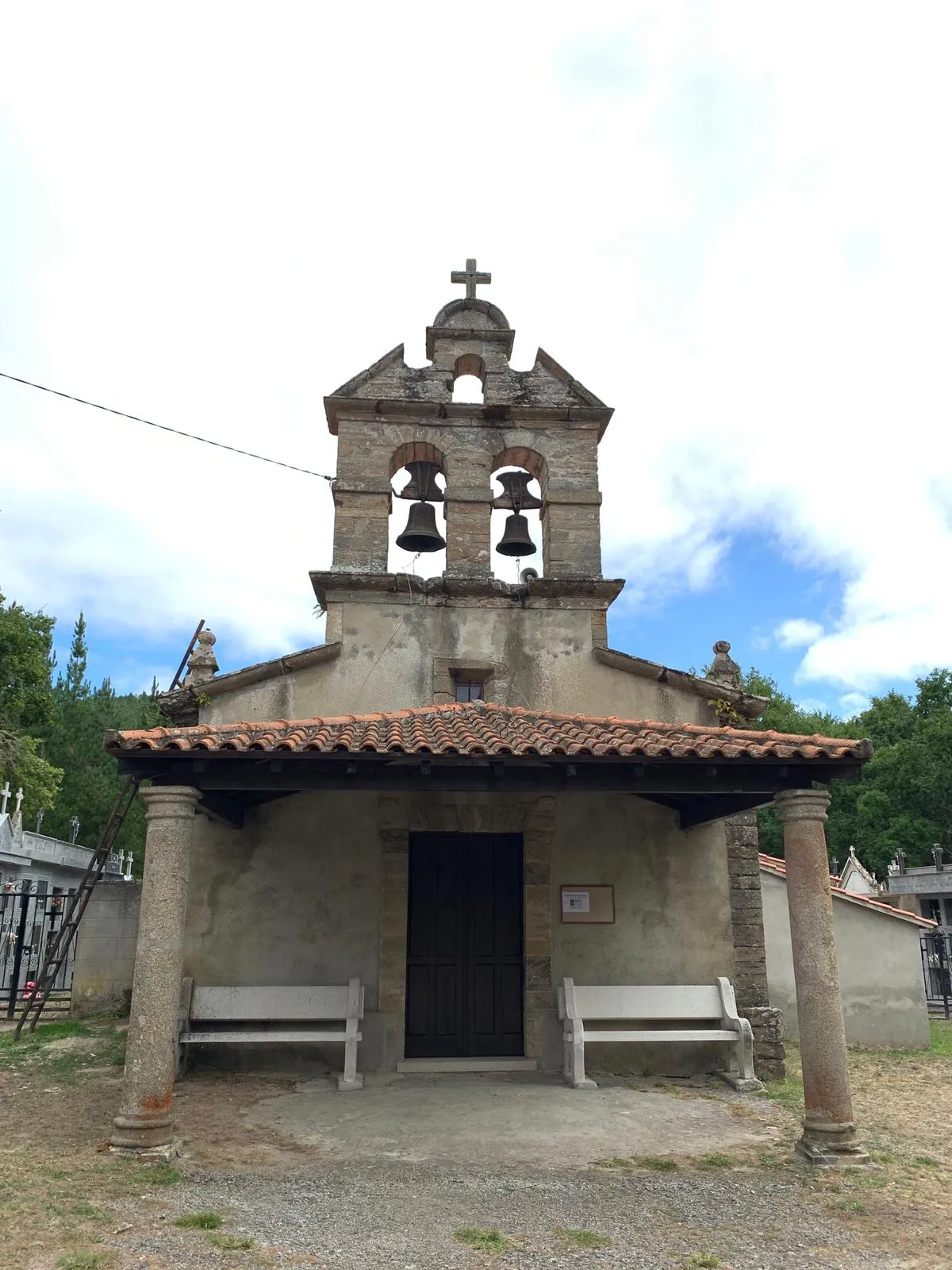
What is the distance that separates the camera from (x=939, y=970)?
14.5 meters

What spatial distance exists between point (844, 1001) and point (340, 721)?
776 cm

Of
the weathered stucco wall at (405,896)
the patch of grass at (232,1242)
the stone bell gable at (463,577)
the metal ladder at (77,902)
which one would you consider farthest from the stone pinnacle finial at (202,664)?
the patch of grass at (232,1242)

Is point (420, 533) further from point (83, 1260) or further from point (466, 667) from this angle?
point (83, 1260)

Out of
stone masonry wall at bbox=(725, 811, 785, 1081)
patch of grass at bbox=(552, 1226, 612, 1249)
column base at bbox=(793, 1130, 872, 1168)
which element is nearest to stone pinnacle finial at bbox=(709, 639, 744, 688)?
stone masonry wall at bbox=(725, 811, 785, 1081)

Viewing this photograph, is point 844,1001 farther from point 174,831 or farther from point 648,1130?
point 174,831

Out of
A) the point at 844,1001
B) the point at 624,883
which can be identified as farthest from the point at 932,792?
the point at 624,883

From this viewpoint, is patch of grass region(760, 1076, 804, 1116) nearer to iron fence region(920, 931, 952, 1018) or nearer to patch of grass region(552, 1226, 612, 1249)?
patch of grass region(552, 1226, 612, 1249)

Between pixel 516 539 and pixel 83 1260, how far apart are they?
7.49 metres

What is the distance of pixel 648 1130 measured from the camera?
244 inches

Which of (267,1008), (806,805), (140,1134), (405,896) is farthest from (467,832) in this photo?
(140,1134)

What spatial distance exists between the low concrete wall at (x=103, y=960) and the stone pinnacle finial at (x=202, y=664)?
10.7 ft

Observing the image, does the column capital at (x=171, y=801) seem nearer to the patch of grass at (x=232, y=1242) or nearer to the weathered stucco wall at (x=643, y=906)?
the patch of grass at (x=232, y=1242)

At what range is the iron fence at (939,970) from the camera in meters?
14.0

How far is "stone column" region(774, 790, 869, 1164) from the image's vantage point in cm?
541
